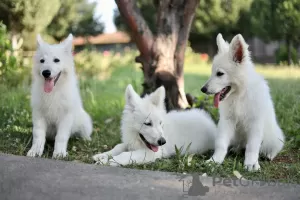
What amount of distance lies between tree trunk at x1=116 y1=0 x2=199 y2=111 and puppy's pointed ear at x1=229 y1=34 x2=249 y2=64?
2.19m

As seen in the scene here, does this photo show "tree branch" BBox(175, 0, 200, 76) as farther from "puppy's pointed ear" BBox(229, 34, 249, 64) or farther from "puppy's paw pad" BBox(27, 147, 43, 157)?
"puppy's paw pad" BBox(27, 147, 43, 157)

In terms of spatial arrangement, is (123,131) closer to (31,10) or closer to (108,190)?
(108,190)

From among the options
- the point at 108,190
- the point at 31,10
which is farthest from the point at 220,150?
the point at 31,10

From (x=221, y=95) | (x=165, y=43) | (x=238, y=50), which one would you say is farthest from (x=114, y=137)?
(x=238, y=50)

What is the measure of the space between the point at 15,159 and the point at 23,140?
140 centimetres

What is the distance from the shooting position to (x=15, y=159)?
3309 mm

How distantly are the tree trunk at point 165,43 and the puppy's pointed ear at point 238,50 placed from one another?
219 centimetres

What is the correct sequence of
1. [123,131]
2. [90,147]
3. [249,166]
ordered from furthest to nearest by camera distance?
[90,147] → [123,131] → [249,166]

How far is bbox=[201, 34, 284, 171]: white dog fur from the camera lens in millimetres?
3643

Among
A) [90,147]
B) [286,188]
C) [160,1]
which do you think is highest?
[160,1]

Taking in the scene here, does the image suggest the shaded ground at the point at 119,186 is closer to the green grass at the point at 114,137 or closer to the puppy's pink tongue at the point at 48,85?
the green grass at the point at 114,137

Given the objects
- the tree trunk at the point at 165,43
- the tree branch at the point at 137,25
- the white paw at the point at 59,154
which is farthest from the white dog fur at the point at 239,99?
the tree branch at the point at 137,25

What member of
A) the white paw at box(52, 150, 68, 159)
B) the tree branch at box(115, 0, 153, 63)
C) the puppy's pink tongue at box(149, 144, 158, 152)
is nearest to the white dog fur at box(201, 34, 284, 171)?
the puppy's pink tongue at box(149, 144, 158, 152)

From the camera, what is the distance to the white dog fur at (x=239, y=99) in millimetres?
3643
